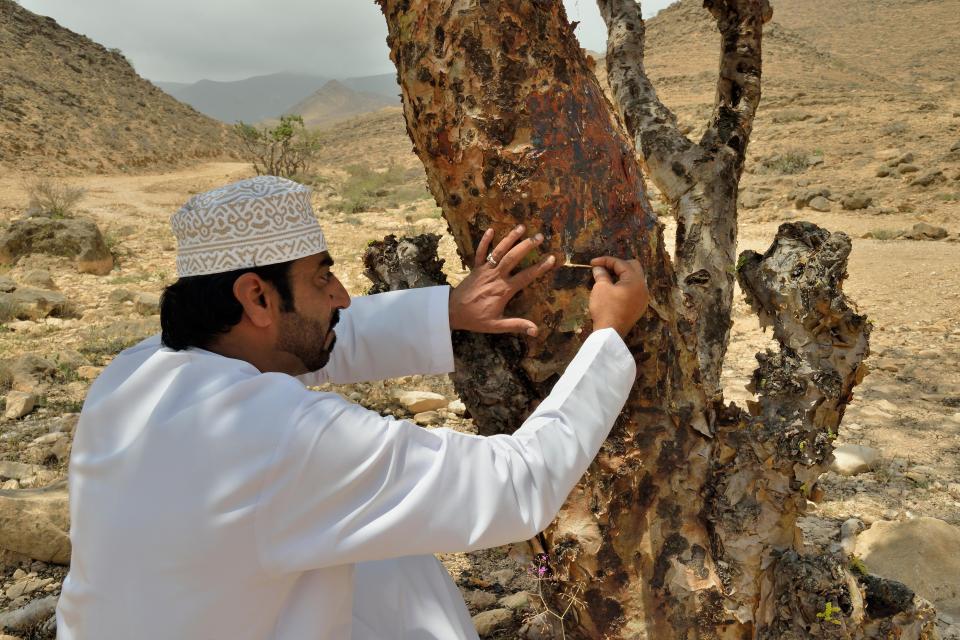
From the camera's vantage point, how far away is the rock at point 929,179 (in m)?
9.75

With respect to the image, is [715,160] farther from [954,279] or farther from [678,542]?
[954,279]

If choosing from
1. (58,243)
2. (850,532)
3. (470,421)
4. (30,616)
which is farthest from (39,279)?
(850,532)

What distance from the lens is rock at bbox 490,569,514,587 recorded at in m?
2.76

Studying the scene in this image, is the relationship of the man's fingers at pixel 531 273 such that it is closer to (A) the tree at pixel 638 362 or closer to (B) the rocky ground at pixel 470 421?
(A) the tree at pixel 638 362

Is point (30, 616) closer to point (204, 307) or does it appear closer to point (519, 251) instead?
point (204, 307)

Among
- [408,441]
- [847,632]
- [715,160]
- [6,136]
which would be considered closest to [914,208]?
[715,160]

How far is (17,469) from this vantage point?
10.8 feet

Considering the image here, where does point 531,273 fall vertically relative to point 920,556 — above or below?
above

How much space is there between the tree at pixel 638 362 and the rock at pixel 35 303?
542 cm

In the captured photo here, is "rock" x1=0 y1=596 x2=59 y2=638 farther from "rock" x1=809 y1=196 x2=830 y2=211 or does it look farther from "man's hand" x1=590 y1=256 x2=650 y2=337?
"rock" x1=809 y1=196 x2=830 y2=211

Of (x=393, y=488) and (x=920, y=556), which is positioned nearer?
(x=393, y=488)

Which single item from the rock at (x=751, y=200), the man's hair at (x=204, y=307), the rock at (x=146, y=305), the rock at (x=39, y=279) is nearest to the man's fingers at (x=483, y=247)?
the man's hair at (x=204, y=307)

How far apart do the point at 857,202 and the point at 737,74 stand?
7.88 m

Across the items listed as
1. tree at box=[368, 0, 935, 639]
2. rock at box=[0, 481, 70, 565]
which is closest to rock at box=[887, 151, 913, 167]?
tree at box=[368, 0, 935, 639]
